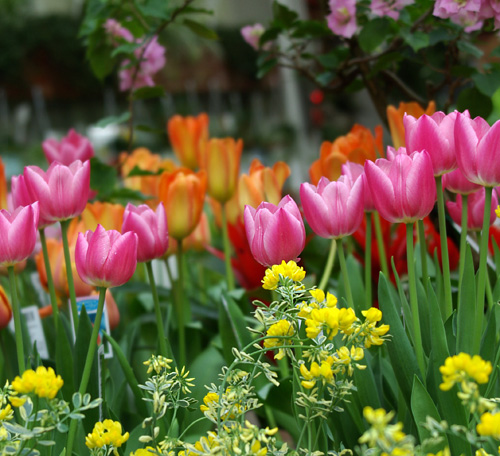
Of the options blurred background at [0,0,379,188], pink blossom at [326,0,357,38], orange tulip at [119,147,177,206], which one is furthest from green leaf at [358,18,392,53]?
blurred background at [0,0,379,188]

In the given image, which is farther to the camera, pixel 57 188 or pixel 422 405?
pixel 57 188

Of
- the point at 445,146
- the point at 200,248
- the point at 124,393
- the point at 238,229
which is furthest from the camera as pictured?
the point at 200,248

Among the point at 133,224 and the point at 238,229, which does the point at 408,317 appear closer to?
the point at 133,224

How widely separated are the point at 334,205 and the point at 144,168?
78 centimetres

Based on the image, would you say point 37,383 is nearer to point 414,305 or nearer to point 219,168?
point 414,305

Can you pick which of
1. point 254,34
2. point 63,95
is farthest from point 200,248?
point 63,95

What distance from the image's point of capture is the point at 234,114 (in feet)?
19.2

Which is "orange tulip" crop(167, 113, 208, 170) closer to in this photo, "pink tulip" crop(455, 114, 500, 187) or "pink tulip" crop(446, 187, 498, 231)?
"pink tulip" crop(446, 187, 498, 231)

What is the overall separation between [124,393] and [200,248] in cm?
40

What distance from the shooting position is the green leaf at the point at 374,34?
734 mm

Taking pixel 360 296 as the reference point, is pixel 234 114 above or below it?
below

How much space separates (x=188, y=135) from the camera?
3.62ft

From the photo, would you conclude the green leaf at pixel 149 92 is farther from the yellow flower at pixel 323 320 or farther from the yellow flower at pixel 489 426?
the yellow flower at pixel 489 426

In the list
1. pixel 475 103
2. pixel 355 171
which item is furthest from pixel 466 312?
pixel 475 103
